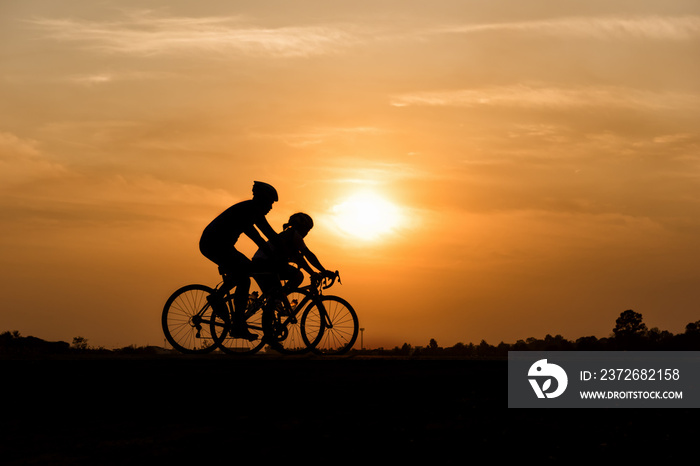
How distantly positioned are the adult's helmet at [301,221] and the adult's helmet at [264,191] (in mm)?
589

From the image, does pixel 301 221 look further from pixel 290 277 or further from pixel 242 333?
pixel 242 333

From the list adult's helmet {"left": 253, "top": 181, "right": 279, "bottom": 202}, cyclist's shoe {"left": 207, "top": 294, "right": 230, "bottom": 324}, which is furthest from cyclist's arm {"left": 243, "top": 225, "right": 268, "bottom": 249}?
cyclist's shoe {"left": 207, "top": 294, "right": 230, "bottom": 324}

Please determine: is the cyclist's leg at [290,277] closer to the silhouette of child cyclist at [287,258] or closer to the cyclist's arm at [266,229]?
the silhouette of child cyclist at [287,258]

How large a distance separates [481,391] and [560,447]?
2.40 metres

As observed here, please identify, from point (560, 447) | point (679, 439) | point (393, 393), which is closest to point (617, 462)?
point (560, 447)

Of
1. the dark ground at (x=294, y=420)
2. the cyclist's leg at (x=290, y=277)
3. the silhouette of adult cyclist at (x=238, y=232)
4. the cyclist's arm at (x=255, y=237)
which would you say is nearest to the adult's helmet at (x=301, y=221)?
the silhouette of adult cyclist at (x=238, y=232)

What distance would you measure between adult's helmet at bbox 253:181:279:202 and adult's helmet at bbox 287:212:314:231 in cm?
59

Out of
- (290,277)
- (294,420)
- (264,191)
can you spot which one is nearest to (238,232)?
(264,191)

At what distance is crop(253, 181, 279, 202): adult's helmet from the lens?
1578 cm

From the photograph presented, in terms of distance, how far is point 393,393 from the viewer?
1227 centimetres

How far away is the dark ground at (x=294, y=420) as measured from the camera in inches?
386

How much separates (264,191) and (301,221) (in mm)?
961

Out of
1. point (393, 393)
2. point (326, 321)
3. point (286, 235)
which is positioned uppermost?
point (286, 235)

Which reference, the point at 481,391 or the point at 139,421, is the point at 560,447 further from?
the point at 139,421
